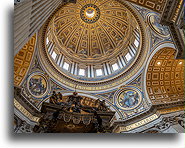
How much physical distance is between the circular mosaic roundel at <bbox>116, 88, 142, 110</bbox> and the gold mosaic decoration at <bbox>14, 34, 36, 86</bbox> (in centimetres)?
702

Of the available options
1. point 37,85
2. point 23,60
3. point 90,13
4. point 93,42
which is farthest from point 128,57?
point 23,60

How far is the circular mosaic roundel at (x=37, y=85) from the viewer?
12.2m

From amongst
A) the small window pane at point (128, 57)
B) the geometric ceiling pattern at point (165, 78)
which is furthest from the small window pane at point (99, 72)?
the geometric ceiling pattern at point (165, 78)

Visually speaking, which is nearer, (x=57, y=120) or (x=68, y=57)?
(x=57, y=120)

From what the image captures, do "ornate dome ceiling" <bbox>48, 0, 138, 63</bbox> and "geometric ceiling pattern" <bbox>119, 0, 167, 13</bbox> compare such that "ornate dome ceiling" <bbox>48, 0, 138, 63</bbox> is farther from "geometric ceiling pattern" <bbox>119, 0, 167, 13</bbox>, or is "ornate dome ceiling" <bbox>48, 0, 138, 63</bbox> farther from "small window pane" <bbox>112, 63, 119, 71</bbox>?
"geometric ceiling pattern" <bbox>119, 0, 167, 13</bbox>

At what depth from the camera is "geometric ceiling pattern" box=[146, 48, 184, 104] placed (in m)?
12.3

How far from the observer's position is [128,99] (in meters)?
13.8

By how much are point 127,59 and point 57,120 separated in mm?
9470

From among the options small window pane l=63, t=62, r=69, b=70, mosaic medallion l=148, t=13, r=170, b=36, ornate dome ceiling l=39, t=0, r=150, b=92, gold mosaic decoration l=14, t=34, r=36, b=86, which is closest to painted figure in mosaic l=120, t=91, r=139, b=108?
ornate dome ceiling l=39, t=0, r=150, b=92

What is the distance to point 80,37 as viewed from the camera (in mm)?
20188

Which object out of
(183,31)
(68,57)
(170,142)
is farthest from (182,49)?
(68,57)

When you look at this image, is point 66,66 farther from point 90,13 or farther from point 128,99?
point 90,13

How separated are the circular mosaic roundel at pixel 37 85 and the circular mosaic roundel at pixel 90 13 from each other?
9.72 m

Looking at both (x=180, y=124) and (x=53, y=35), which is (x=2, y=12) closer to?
(x=180, y=124)
